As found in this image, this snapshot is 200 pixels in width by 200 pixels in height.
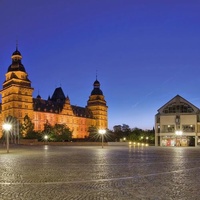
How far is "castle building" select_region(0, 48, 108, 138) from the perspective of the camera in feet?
440

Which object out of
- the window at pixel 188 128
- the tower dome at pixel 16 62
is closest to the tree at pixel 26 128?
the tower dome at pixel 16 62

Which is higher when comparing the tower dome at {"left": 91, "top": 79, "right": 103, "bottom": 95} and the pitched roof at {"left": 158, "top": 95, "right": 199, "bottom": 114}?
the tower dome at {"left": 91, "top": 79, "right": 103, "bottom": 95}

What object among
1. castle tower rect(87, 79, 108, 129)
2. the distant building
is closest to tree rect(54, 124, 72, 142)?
the distant building

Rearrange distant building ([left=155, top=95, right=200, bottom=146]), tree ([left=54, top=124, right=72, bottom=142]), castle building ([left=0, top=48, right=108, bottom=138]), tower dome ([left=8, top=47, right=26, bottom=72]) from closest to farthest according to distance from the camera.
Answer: distant building ([left=155, top=95, right=200, bottom=146]), tree ([left=54, top=124, right=72, bottom=142]), castle building ([left=0, top=48, right=108, bottom=138]), tower dome ([left=8, top=47, right=26, bottom=72])

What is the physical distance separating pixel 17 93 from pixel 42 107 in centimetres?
2248

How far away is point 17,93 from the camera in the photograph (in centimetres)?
13350

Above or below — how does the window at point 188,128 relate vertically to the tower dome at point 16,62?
below

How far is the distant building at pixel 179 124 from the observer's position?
274 feet

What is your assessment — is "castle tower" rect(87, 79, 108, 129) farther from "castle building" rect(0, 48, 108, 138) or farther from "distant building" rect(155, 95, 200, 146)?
"distant building" rect(155, 95, 200, 146)

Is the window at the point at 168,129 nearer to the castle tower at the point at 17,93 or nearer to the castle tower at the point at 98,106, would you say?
the castle tower at the point at 17,93

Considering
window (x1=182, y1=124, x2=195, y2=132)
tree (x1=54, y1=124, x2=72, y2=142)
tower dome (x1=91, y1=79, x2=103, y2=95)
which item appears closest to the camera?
window (x1=182, y1=124, x2=195, y2=132)

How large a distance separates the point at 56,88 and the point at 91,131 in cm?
3868

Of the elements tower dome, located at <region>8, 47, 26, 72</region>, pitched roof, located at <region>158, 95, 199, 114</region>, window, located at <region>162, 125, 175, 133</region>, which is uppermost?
tower dome, located at <region>8, 47, 26, 72</region>

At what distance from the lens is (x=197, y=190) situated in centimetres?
1165
